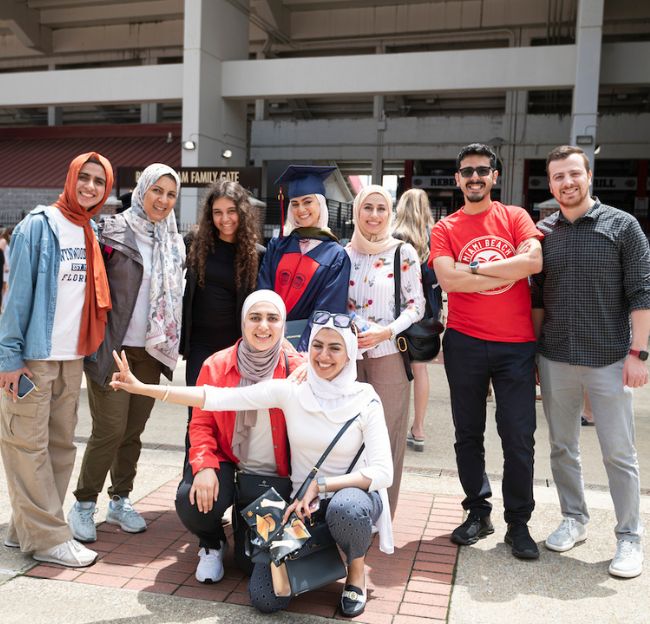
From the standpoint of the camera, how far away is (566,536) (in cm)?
366

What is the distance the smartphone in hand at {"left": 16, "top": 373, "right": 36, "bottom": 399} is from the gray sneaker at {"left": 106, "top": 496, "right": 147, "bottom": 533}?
98 cm

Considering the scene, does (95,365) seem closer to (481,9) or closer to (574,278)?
(574,278)

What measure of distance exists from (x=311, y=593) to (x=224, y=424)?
89 centimetres

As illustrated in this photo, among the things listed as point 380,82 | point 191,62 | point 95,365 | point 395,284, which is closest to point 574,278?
point 395,284

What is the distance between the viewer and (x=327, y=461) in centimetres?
314

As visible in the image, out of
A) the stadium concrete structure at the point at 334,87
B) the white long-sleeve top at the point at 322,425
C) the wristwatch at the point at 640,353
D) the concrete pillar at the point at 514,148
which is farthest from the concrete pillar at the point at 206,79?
the wristwatch at the point at 640,353

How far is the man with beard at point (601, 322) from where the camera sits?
3.38 meters

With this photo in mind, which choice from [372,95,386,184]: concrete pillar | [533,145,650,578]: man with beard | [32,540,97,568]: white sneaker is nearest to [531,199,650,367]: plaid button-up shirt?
[533,145,650,578]: man with beard

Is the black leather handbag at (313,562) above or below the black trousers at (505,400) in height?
below

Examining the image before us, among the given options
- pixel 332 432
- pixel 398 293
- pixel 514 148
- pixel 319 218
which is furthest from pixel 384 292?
pixel 514 148

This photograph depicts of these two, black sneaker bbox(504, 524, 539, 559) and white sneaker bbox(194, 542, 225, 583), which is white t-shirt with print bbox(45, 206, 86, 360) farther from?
black sneaker bbox(504, 524, 539, 559)

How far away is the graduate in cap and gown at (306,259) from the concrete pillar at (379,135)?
745 inches

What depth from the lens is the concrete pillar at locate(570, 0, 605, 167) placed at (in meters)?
15.0

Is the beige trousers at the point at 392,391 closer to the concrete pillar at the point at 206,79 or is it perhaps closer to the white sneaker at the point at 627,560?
the white sneaker at the point at 627,560
